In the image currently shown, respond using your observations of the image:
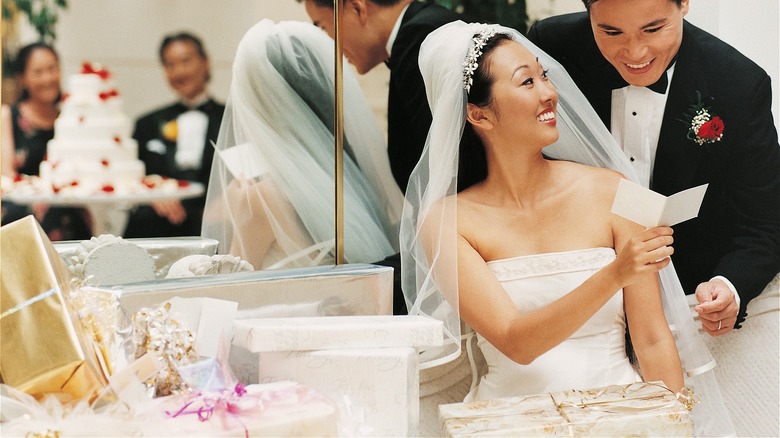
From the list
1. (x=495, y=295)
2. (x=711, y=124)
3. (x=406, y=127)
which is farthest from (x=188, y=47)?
(x=711, y=124)

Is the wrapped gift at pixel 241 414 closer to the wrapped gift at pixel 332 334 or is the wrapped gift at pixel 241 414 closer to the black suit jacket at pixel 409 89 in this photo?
the wrapped gift at pixel 332 334

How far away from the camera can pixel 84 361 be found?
1.66 meters

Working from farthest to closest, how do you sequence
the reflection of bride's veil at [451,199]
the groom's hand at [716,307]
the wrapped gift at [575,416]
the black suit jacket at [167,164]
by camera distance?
the groom's hand at [716,307], the reflection of bride's veil at [451,199], the black suit jacket at [167,164], the wrapped gift at [575,416]

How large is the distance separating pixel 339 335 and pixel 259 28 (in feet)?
3.02

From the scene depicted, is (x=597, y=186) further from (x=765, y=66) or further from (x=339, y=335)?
(x=339, y=335)

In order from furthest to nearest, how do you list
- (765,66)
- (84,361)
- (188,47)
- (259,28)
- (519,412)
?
(765,66) → (259,28) → (188,47) → (519,412) → (84,361)

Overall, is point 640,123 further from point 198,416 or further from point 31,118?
point 31,118

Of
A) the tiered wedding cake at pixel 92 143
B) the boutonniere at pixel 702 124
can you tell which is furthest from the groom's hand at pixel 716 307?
the tiered wedding cake at pixel 92 143

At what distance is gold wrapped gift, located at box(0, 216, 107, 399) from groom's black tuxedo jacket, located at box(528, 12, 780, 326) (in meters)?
1.64

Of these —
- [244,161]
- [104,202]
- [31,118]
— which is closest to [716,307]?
[244,161]

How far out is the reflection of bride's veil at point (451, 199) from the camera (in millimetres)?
2387

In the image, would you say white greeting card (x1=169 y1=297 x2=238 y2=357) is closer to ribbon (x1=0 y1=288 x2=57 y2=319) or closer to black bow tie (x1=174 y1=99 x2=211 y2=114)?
ribbon (x1=0 y1=288 x2=57 y2=319)

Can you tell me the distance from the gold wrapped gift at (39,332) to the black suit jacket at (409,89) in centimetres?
115

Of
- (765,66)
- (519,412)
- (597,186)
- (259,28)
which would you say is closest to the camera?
(519,412)
